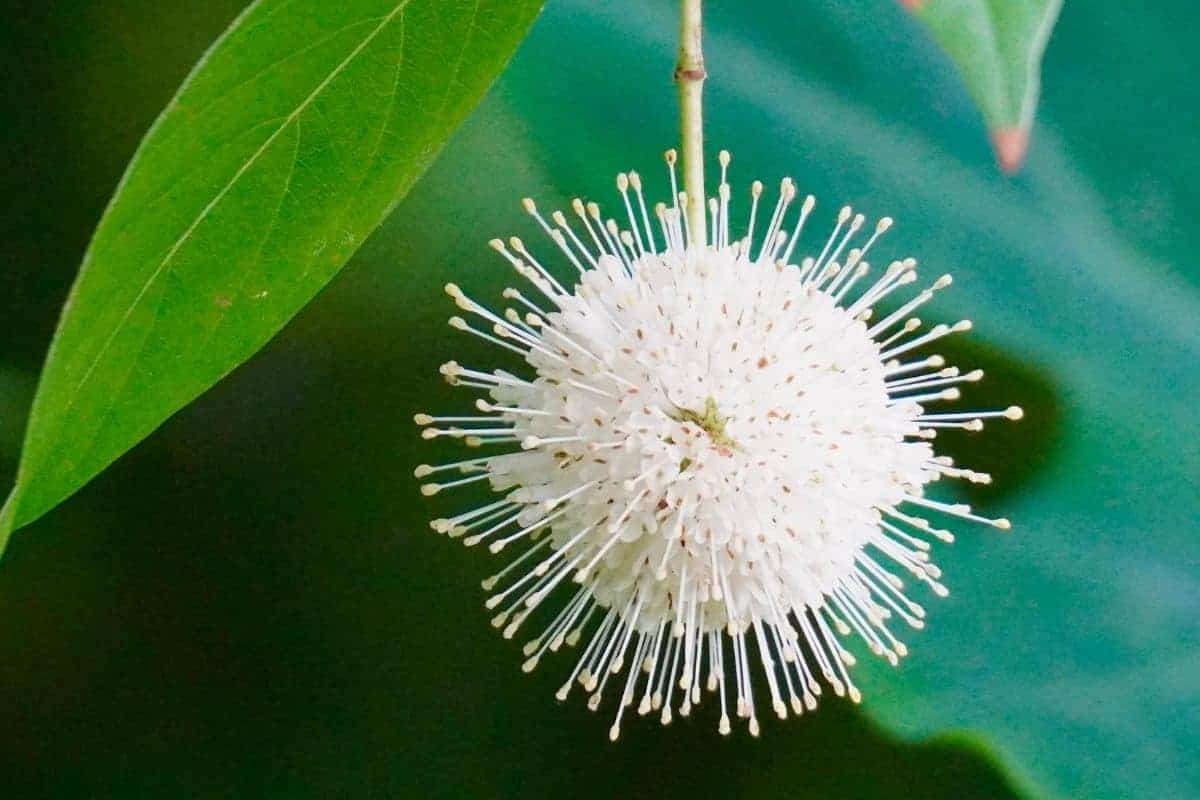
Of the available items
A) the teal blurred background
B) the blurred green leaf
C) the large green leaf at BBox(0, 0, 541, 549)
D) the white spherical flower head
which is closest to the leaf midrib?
the large green leaf at BBox(0, 0, 541, 549)

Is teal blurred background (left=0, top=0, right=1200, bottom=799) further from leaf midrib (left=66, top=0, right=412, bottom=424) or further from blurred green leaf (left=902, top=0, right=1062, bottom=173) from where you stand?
blurred green leaf (left=902, top=0, right=1062, bottom=173)

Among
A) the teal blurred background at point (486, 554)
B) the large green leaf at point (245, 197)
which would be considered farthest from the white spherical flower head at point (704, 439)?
the teal blurred background at point (486, 554)

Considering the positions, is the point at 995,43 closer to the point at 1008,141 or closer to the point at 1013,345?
→ the point at 1008,141

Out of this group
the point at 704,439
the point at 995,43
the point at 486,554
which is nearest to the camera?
the point at 995,43

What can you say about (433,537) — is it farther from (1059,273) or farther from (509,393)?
(1059,273)

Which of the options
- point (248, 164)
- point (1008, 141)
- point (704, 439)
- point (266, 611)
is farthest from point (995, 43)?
point (266, 611)

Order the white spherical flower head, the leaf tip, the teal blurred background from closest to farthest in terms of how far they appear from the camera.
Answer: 1. the leaf tip
2. the white spherical flower head
3. the teal blurred background
